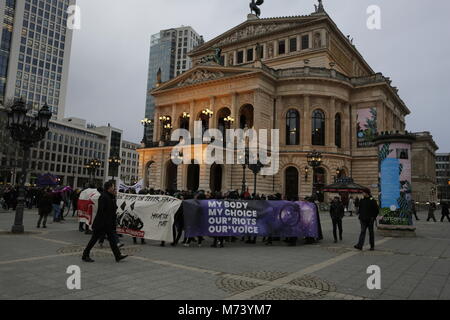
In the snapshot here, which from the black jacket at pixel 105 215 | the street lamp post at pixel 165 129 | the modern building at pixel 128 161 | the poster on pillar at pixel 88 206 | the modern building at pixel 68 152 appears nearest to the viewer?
the black jacket at pixel 105 215

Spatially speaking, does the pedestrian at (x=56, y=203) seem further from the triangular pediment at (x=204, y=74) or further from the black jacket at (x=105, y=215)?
the triangular pediment at (x=204, y=74)

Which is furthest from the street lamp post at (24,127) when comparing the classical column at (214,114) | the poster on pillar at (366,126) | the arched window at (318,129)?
the poster on pillar at (366,126)

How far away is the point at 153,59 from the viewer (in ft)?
499

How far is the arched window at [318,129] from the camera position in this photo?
4188cm

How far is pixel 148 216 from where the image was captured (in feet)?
37.9

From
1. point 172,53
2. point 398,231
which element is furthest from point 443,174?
point 398,231

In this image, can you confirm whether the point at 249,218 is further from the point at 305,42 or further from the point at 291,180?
the point at 305,42

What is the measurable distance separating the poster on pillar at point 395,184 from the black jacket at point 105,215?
1293 cm

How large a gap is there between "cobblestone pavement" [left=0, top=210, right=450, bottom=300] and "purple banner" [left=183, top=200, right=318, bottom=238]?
24.6 inches

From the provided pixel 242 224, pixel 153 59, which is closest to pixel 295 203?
pixel 242 224

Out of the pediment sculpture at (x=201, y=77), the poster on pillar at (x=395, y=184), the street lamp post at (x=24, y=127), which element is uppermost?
the pediment sculpture at (x=201, y=77)
